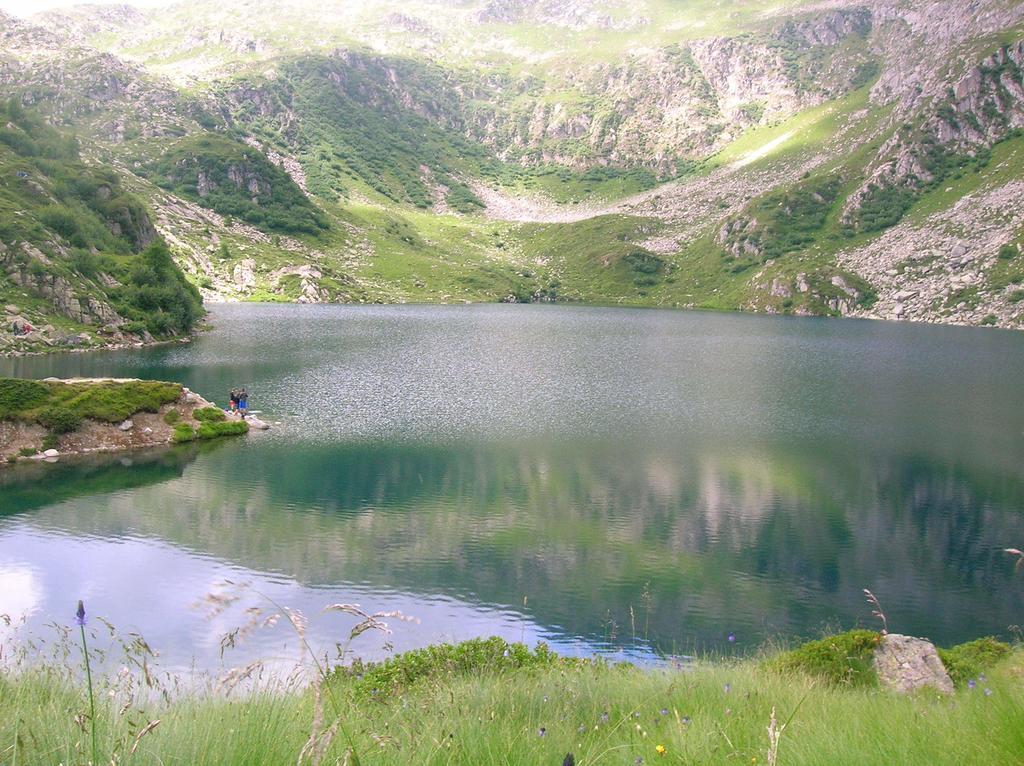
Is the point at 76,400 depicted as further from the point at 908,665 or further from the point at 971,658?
the point at 971,658

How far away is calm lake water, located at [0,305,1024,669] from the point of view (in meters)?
22.5

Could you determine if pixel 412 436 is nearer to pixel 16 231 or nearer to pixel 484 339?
pixel 484 339

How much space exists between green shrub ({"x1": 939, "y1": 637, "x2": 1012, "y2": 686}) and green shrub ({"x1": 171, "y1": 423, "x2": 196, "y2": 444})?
4322cm

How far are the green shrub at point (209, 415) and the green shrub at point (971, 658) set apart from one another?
4434 cm

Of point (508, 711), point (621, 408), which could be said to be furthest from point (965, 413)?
point (508, 711)

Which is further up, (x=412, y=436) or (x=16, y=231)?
(x=16, y=231)

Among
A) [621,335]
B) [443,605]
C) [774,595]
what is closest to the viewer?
[443,605]

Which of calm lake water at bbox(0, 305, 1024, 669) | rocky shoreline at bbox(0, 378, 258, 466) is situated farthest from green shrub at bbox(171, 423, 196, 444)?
calm lake water at bbox(0, 305, 1024, 669)

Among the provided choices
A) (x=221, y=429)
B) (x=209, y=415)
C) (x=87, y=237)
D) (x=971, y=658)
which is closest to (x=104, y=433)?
(x=209, y=415)

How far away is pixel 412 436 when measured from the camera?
46.3m

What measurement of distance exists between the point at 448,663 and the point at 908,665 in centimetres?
986

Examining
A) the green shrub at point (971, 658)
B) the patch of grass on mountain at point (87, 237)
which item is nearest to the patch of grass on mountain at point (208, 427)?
the green shrub at point (971, 658)

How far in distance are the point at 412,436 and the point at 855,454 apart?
28975 millimetres

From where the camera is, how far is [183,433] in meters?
46.0
